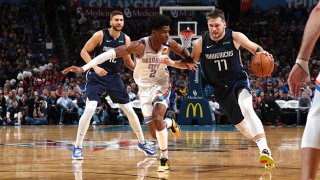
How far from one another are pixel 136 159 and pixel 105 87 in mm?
1140

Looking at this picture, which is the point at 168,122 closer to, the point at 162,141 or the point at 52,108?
the point at 162,141

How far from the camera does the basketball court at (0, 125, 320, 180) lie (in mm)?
6586

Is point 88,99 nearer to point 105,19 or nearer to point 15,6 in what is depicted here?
point 105,19

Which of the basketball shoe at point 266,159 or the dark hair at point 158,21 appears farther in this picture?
the dark hair at point 158,21

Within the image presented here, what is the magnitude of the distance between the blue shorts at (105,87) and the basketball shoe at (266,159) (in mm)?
2533

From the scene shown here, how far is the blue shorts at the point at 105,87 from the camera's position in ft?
27.9

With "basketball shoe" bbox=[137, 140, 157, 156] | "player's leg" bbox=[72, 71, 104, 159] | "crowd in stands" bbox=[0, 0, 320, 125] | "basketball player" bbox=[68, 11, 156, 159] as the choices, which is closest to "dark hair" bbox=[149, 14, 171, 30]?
"basketball player" bbox=[68, 11, 156, 159]

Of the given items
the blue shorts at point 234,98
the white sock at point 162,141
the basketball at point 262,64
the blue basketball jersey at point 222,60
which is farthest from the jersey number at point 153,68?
the basketball at point 262,64

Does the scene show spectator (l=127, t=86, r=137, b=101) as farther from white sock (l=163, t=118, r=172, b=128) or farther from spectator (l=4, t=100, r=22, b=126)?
white sock (l=163, t=118, r=172, b=128)

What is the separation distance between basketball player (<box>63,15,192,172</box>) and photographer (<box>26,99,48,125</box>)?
31.0 ft

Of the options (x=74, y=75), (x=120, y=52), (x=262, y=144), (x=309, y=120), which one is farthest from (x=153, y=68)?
(x=74, y=75)

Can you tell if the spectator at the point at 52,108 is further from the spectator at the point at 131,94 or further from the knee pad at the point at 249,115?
the knee pad at the point at 249,115

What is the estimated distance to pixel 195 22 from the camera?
17.4m

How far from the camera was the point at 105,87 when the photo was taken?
8562 millimetres
